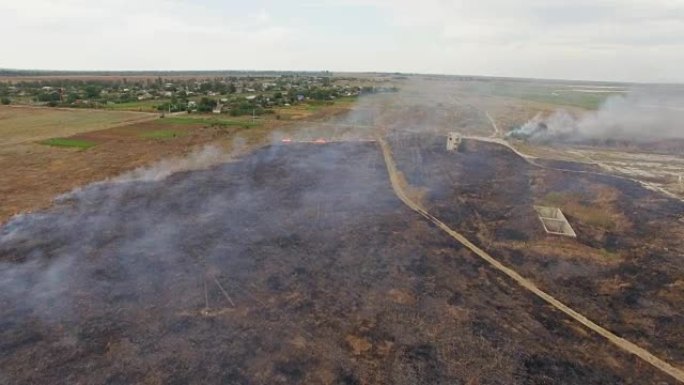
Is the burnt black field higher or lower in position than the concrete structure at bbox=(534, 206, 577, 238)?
lower

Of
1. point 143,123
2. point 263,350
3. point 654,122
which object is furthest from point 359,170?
point 654,122

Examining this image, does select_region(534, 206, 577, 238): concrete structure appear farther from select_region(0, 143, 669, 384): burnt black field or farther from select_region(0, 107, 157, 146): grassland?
select_region(0, 107, 157, 146): grassland

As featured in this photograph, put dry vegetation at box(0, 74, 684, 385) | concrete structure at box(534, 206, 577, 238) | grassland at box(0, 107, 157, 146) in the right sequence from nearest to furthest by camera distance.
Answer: dry vegetation at box(0, 74, 684, 385) < concrete structure at box(534, 206, 577, 238) < grassland at box(0, 107, 157, 146)

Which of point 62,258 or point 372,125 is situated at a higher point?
point 372,125

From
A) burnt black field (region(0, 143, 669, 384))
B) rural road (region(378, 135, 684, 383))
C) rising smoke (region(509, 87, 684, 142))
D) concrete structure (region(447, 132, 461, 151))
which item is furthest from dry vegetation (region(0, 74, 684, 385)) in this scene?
rising smoke (region(509, 87, 684, 142))

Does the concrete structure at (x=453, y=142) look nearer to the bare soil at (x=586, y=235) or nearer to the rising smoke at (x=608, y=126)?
the bare soil at (x=586, y=235)

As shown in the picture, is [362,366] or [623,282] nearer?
A: [362,366]

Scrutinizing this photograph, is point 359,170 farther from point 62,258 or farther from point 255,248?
point 62,258

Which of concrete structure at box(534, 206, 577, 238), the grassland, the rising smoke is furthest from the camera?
the rising smoke
